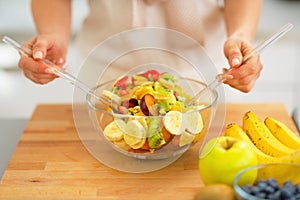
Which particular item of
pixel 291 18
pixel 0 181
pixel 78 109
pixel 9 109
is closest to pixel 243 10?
pixel 78 109

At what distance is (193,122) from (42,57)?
0.36 meters

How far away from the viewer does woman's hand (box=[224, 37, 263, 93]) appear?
1.08 metres

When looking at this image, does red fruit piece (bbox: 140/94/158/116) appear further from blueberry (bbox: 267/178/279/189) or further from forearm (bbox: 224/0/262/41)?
forearm (bbox: 224/0/262/41)

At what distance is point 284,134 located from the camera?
103 cm

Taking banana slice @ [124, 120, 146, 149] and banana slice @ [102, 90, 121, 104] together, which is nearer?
banana slice @ [124, 120, 146, 149]

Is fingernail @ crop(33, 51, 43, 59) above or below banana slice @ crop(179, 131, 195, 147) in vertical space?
above

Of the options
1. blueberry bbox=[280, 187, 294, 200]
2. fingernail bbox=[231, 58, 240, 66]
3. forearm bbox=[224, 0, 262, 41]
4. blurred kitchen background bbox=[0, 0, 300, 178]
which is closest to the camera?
blueberry bbox=[280, 187, 294, 200]

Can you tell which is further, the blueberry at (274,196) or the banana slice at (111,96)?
the banana slice at (111,96)

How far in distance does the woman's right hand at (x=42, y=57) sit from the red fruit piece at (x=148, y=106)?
264mm

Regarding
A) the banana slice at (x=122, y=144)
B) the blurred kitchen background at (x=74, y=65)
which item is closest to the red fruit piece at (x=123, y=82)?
the banana slice at (x=122, y=144)

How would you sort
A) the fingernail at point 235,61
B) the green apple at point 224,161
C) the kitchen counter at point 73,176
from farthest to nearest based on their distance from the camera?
the fingernail at point 235,61
the kitchen counter at point 73,176
the green apple at point 224,161

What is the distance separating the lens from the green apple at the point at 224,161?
0.84 m

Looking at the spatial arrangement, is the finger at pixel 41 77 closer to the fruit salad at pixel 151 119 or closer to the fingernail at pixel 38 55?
the fingernail at pixel 38 55

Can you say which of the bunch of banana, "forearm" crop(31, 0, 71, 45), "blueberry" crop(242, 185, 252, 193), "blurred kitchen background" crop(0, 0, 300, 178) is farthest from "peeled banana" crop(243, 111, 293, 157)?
"blurred kitchen background" crop(0, 0, 300, 178)
